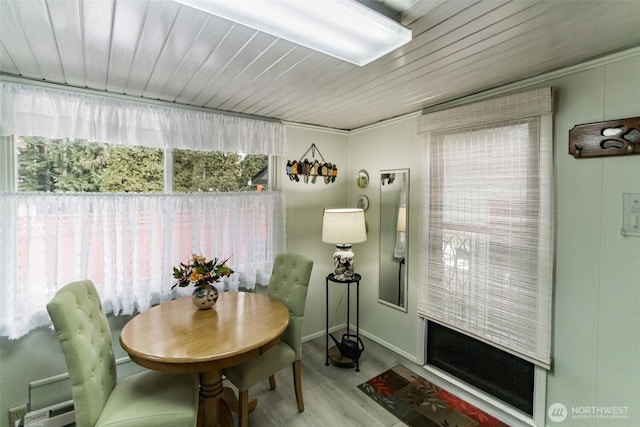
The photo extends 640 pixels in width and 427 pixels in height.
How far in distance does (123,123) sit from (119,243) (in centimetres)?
88

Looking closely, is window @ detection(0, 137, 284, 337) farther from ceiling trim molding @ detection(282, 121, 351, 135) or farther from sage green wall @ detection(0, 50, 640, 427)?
ceiling trim molding @ detection(282, 121, 351, 135)

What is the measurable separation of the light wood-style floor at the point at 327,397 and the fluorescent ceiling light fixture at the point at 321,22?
2.38 metres

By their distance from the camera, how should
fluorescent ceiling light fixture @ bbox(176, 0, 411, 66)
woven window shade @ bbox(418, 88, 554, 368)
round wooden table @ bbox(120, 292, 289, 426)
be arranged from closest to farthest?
fluorescent ceiling light fixture @ bbox(176, 0, 411, 66), round wooden table @ bbox(120, 292, 289, 426), woven window shade @ bbox(418, 88, 554, 368)

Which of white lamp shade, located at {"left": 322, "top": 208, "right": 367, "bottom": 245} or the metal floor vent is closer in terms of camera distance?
the metal floor vent

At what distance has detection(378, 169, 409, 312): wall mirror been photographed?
280 centimetres

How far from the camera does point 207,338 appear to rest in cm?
161

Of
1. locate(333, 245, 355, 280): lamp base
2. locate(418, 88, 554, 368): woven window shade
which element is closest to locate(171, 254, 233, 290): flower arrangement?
locate(333, 245, 355, 280): lamp base

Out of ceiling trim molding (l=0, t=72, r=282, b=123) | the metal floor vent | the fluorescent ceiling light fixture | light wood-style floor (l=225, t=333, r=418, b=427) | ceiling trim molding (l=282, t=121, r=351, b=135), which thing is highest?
ceiling trim molding (l=282, t=121, r=351, b=135)

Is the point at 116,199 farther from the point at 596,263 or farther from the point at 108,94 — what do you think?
the point at 596,263

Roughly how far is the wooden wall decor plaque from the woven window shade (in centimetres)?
14

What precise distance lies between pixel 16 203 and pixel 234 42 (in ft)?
5.52

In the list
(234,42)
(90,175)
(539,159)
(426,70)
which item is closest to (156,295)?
(90,175)

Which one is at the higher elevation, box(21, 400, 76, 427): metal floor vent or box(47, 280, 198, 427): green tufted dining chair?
box(47, 280, 198, 427): green tufted dining chair

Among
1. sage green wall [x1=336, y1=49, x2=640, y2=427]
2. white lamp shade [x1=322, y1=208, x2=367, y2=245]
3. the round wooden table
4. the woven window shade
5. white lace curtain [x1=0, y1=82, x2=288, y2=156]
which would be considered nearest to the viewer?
the round wooden table
